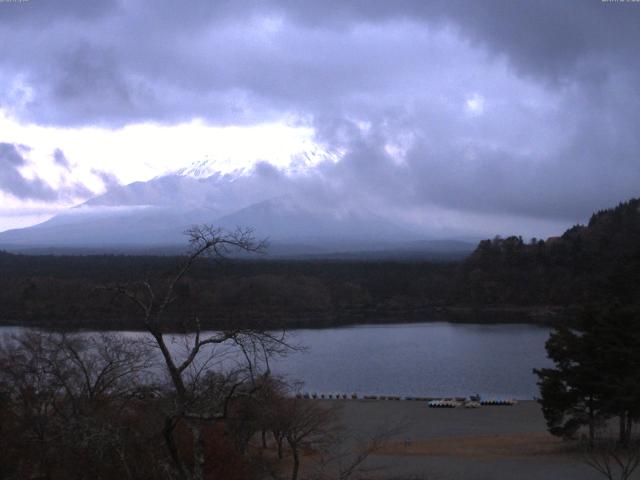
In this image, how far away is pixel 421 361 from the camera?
1393 inches

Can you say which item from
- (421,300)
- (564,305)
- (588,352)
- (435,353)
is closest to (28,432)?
(588,352)

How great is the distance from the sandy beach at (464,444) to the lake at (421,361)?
3.55 metres

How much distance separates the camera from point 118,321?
114 feet

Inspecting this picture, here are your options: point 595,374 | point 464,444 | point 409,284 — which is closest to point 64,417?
point 595,374

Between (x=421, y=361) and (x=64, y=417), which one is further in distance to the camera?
(x=421, y=361)

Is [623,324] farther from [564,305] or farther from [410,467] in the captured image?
[564,305]

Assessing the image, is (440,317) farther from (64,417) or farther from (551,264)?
(64,417)

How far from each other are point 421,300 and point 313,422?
182 ft

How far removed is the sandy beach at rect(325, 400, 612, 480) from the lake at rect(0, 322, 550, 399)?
3547 millimetres

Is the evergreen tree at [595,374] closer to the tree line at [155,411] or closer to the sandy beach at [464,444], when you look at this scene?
the sandy beach at [464,444]

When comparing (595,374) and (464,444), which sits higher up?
(595,374)

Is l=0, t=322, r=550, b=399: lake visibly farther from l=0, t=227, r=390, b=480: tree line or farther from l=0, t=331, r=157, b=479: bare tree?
l=0, t=331, r=157, b=479: bare tree

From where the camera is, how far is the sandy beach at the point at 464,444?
14.6 m

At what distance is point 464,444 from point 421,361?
1669cm
